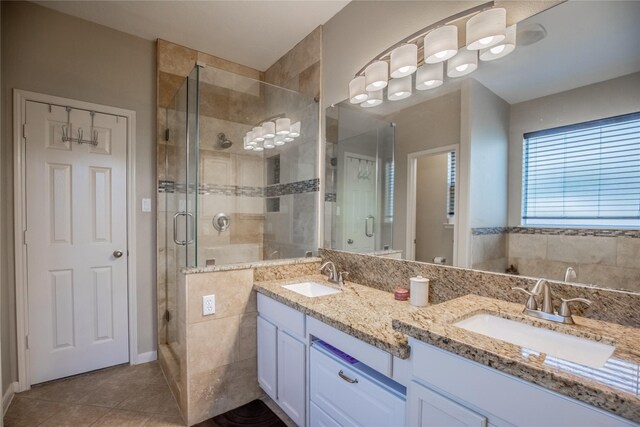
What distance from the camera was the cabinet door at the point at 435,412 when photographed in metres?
0.88

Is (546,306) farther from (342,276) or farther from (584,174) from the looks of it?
(342,276)

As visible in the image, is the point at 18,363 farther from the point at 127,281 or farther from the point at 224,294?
the point at 224,294

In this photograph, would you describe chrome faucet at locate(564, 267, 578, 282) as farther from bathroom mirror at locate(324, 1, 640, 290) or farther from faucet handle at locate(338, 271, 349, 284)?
faucet handle at locate(338, 271, 349, 284)

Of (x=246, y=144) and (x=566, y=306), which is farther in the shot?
(x=246, y=144)

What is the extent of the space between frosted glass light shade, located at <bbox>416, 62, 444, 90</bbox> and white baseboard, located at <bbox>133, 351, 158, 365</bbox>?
2926 millimetres

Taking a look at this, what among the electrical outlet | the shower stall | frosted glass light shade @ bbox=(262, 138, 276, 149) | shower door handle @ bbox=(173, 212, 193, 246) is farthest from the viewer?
frosted glass light shade @ bbox=(262, 138, 276, 149)

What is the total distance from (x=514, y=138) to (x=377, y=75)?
0.90 metres

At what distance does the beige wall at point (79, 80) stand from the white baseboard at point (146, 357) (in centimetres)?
4

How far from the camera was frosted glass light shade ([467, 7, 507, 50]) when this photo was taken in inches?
51.8

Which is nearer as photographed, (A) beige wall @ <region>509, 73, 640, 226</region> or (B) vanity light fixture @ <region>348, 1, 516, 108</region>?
(A) beige wall @ <region>509, 73, 640, 226</region>

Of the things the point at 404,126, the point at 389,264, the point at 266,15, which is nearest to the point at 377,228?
the point at 389,264

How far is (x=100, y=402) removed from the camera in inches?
79.4

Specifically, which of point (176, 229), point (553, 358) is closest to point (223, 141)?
A: point (176, 229)

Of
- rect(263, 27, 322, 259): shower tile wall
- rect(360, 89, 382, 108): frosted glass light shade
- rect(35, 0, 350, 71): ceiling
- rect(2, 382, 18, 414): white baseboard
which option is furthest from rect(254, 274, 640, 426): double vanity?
rect(35, 0, 350, 71): ceiling
